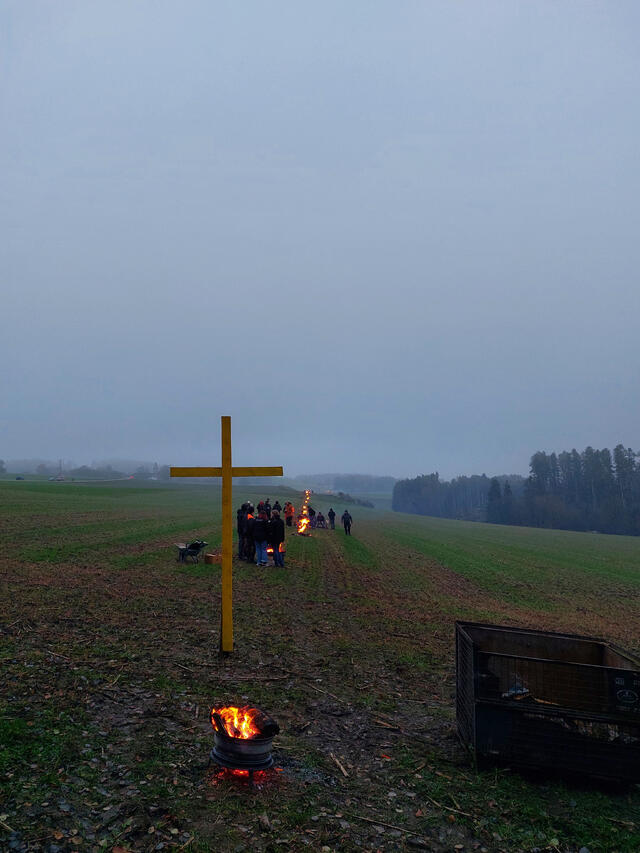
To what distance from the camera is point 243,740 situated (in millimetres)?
5609

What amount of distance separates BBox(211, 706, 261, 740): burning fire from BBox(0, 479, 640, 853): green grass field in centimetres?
43

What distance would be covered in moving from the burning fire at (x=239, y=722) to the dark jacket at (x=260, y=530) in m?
14.2

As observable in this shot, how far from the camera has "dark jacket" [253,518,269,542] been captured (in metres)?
20.5

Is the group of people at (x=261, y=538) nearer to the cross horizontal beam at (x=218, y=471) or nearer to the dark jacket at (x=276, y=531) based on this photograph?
the dark jacket at (x=276, y=531)

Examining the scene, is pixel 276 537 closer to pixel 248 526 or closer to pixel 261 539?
pixel 261 539

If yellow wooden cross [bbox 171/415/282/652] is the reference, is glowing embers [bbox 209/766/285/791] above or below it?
below

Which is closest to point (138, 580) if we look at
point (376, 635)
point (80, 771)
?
point (376, 635)

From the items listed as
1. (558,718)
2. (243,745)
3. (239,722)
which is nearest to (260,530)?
(239,722)

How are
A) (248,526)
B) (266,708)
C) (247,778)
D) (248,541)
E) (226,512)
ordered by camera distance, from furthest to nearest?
(248,541) → (248,526) → (226,512) → (266,708) → (247,778)

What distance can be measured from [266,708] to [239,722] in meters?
1.78

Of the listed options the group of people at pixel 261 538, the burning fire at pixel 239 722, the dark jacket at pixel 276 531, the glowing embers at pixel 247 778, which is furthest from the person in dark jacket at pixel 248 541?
the glowing embers at pixel 247 778

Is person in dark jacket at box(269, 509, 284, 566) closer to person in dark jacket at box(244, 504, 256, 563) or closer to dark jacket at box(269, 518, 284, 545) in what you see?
dark jacket at box(269, 518, 284, 545)

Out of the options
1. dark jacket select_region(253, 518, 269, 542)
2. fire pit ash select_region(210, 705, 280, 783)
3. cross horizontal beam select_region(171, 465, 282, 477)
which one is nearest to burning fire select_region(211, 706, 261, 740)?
fire pit ash select_region(210, 705, 280, 783)

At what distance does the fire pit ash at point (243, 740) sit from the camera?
5609 mm
